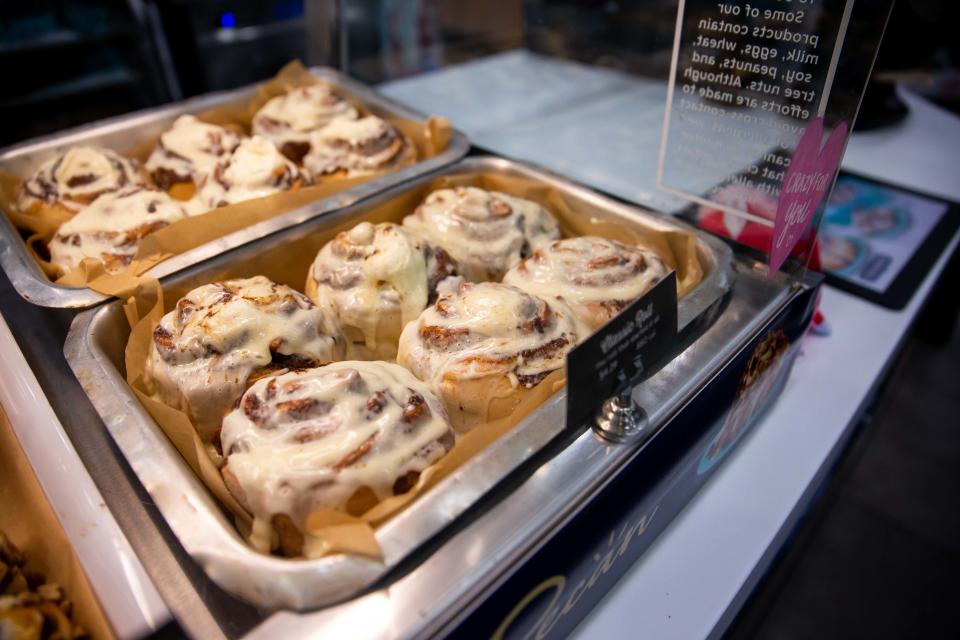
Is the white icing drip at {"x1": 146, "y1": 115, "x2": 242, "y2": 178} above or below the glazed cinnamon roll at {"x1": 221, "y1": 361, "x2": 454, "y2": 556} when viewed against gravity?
above

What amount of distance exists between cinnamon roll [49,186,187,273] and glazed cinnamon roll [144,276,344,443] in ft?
1.59

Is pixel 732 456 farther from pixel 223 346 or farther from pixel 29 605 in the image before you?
pixel 29 605

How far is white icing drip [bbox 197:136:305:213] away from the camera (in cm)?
196

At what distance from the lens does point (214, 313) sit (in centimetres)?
135

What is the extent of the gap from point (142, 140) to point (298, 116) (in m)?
0.62

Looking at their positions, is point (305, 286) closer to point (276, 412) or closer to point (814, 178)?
point (276, 412)

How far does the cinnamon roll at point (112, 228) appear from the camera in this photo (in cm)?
175

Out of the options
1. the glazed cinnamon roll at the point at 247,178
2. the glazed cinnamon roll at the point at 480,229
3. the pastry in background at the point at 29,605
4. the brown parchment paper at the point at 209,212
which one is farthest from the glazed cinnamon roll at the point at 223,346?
the glazed cinnamon roll at the point at 247,178

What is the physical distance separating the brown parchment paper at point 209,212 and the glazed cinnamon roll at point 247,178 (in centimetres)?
9

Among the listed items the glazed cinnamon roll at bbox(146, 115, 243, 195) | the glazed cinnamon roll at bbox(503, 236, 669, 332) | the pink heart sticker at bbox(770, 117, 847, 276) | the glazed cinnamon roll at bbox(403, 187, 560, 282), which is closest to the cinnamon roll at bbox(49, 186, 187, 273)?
the glazed cinnamon roll at bbox(146, 115, 243, 195)

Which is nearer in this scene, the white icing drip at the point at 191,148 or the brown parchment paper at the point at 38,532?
the brown parchment paper at the point at 38,532

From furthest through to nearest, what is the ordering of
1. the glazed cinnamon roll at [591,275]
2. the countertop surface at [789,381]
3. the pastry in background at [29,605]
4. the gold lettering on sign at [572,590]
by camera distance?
the glazed cinnamon roll at [591,275] → the countertop surface at [789,381] → the gold lettering on sign at [572,590] → the pastry in background at [29,605]

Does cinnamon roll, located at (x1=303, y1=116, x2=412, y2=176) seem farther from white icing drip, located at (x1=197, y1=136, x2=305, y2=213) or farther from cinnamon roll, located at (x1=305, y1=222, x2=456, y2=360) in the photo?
cinnamon roll, located at (x1=305, y1=222, x2=456, y2=360)

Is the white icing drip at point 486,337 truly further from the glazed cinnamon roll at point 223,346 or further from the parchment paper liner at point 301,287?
the glazed cinnamon roll at point 223,346
